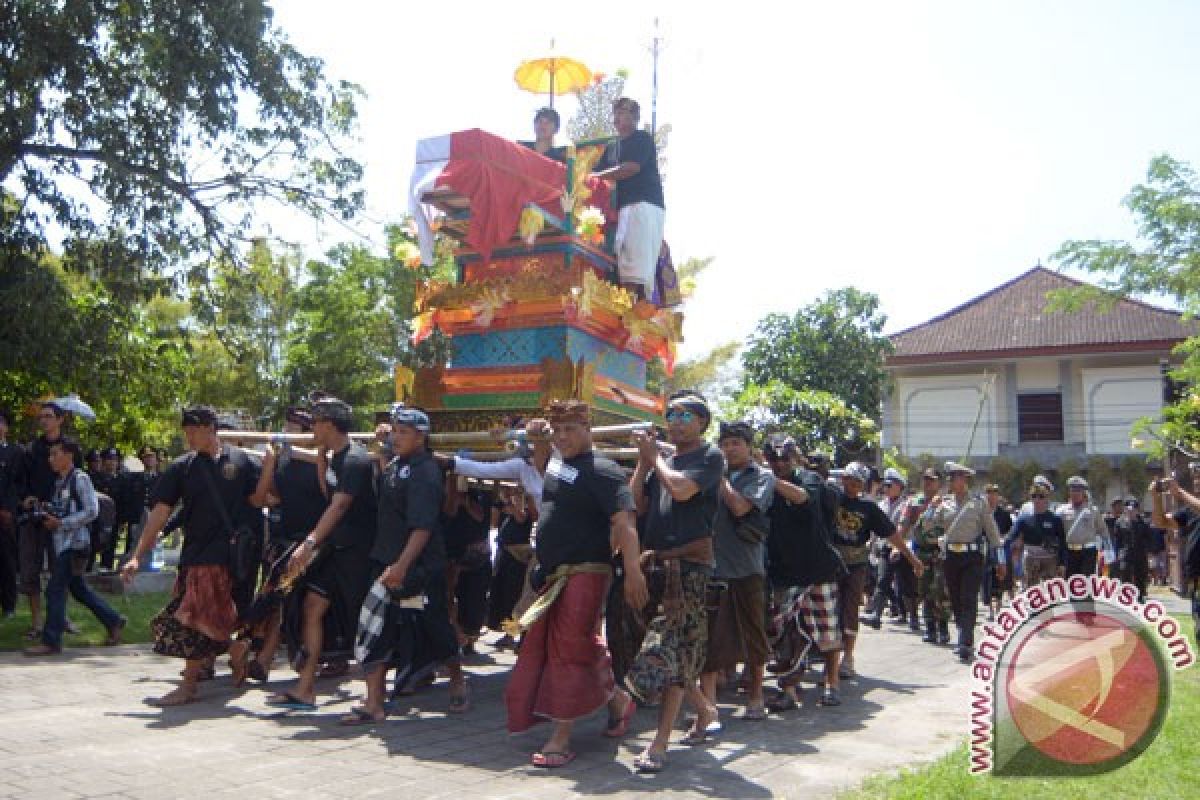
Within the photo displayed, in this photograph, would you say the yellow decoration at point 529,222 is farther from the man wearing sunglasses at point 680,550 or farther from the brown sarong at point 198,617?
the brown sarong at point 198,617

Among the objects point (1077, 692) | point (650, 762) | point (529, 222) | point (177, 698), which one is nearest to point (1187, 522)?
point (1077, 692)

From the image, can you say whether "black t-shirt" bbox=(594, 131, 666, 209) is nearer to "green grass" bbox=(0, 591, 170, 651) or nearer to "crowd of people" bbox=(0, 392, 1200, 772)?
"crowd of people" bbox=(0, 392, 1200, 772)

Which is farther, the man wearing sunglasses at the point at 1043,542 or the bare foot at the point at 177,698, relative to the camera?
the man wearing sunglasses at the point at 1043,542

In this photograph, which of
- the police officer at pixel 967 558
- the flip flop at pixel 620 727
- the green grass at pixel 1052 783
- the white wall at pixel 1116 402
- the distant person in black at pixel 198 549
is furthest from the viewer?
the white wall at pixel 1116 402

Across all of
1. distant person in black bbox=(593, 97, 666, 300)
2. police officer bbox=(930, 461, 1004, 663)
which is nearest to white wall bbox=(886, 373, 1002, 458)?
police officer bbox=(930, 461, 1004, 663)

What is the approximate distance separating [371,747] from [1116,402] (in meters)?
31.6

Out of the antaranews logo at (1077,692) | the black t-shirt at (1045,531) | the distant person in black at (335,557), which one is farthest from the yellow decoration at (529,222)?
the black t-shirt at (1045,531)

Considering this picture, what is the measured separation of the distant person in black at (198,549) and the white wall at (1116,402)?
1206 inches

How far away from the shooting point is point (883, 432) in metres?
34.3

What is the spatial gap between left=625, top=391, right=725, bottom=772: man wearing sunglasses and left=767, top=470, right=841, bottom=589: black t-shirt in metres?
1.78

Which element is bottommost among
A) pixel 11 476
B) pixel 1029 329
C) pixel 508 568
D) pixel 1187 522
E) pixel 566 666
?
pixel 566 666

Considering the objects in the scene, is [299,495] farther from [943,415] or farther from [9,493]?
[943,415]

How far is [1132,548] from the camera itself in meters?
17.2

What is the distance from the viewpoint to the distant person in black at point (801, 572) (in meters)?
7.07
